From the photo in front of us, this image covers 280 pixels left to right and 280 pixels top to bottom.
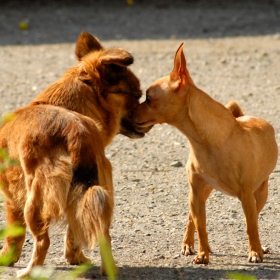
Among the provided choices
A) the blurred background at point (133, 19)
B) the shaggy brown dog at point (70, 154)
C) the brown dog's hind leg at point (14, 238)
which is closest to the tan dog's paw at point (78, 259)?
the shaggy brown dog at point (70, 154)

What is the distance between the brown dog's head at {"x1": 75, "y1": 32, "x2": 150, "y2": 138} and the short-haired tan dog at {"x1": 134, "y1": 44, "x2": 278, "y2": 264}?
15 centimetres

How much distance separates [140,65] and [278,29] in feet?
14.1

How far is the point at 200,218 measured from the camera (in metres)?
4.67

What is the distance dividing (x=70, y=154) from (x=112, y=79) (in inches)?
40.3

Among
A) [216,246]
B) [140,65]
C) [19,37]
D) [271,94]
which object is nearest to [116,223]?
[216,246]

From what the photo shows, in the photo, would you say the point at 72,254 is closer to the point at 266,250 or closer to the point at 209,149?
the point at 209,149

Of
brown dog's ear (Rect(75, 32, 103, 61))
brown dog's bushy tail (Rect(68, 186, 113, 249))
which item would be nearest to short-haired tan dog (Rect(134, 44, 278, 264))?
brown dog's ear (Rect(75, 32, 103, 61))

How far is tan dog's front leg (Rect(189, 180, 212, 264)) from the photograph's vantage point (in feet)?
15.2

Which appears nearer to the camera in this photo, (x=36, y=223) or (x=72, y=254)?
(x=36, y=223)

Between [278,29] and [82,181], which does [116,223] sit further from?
[278,29]

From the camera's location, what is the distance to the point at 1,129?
4.60 meters

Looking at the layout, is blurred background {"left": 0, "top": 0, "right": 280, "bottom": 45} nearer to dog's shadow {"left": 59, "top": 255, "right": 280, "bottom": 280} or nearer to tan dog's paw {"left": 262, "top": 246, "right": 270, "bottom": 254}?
tan dog's paw {"left": 262, "top": 246, "right": 270, "bottom": 254}

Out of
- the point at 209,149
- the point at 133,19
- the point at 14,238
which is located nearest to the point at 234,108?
the point at 209,149

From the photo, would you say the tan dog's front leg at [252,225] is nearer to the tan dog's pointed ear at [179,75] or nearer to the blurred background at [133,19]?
the tan dog's pointed ear at [179,75]
